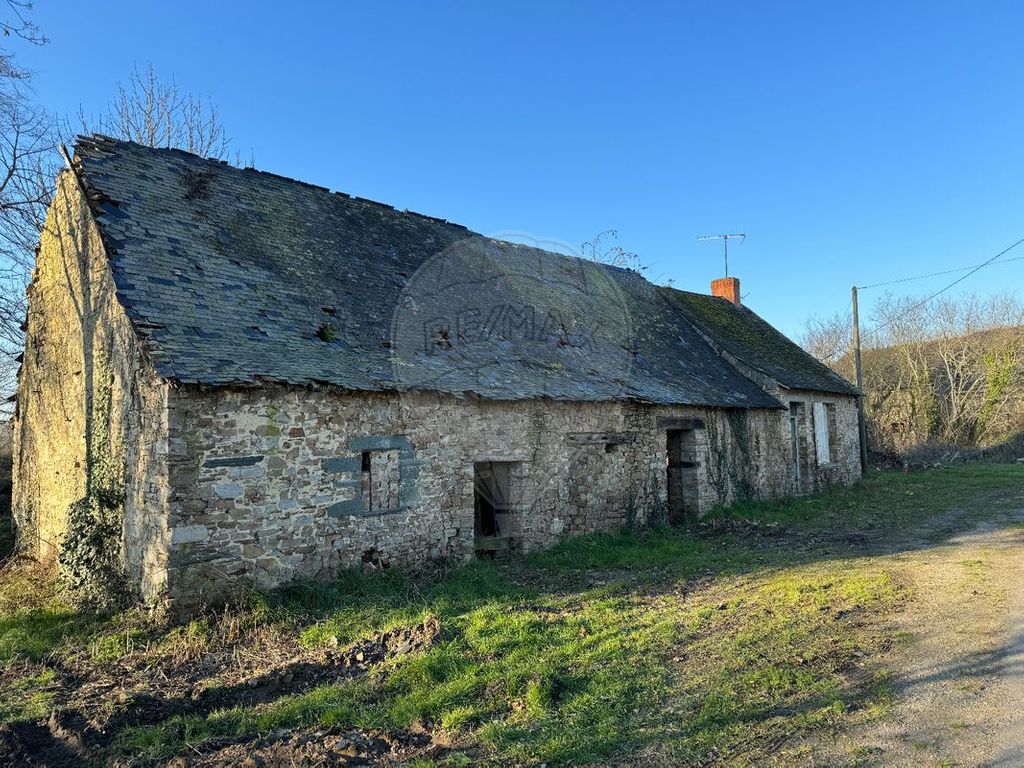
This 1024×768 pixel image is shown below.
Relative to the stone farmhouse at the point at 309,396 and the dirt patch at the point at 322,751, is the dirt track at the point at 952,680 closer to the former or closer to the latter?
the dirt patch at the point at 322,751

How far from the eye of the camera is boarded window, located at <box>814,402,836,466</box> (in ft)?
60.3

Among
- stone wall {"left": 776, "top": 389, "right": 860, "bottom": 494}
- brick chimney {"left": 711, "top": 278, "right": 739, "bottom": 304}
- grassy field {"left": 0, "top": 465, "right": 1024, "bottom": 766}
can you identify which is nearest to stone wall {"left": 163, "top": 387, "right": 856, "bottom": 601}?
grassy field {"left": 0, "top": 465, "right": 1024, "bottom": 766}

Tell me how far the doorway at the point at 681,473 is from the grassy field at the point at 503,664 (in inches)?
158

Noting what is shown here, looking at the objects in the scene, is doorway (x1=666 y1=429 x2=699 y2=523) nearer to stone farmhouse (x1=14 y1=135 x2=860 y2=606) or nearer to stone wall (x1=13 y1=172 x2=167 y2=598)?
stone farmhouse (x1=14 y1=135 x2=860 y2=606)

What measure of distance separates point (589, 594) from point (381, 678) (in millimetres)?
3147

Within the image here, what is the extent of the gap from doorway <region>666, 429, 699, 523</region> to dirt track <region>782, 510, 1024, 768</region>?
5.49m

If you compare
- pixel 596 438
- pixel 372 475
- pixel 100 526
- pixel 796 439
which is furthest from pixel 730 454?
pixel 100 526

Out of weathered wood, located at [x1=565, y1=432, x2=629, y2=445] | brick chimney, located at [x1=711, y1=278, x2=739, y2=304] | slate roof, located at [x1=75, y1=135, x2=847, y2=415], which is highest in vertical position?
brick chimney, located at [x1=711, y1=278, x2=739, y2=304]

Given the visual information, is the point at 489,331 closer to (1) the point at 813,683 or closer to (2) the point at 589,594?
(2) the point at 589,594

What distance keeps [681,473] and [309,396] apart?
8.45m

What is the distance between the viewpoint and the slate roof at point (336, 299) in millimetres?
7984

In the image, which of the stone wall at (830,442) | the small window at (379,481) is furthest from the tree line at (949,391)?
the small window at (379,481)

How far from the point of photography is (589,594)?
7.89m

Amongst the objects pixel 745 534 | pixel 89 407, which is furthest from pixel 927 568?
pixel 89 407
